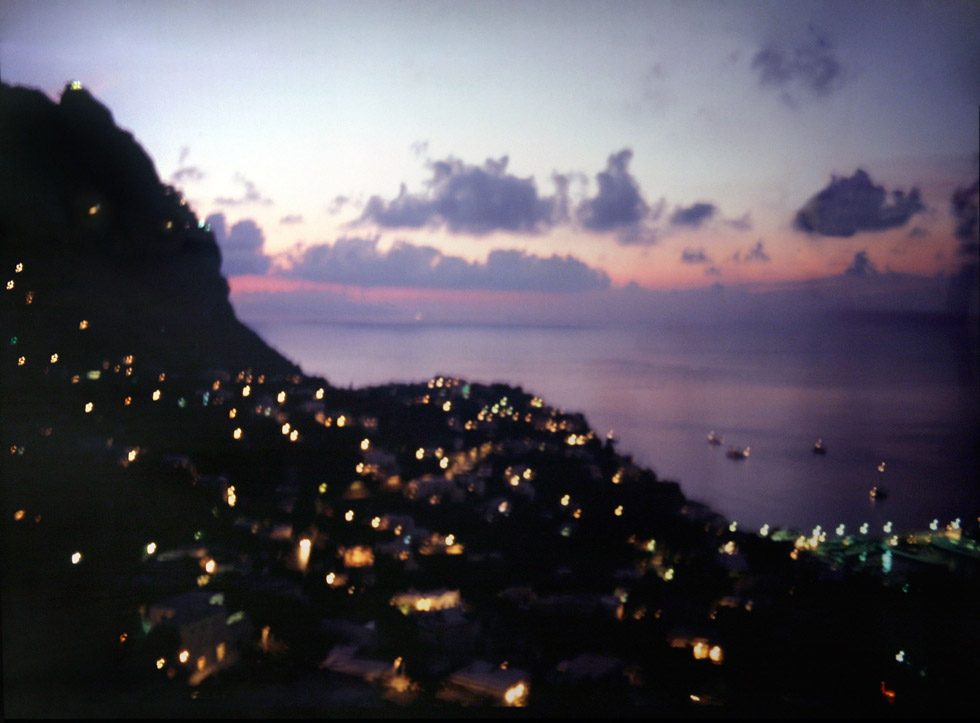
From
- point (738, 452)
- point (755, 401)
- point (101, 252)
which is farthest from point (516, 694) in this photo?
point (755, 401)

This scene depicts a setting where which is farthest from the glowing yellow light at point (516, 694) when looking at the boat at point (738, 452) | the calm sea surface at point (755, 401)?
the boat at point (738, 452)

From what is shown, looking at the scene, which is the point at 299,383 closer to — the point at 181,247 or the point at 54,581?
the point at 181,247

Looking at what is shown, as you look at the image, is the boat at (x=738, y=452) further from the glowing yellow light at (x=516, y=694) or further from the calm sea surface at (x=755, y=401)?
the glowing yellow light at (x=516, y=694)

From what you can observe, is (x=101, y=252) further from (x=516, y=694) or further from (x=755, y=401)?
(x=755, y=401)

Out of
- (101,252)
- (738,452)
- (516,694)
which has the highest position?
(101,252)

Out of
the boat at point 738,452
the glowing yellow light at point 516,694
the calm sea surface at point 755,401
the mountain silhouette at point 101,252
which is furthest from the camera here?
the boat at point 738,452

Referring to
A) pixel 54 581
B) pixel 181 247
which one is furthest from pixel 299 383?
pixel 54 581

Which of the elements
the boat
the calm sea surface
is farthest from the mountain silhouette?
the boat
